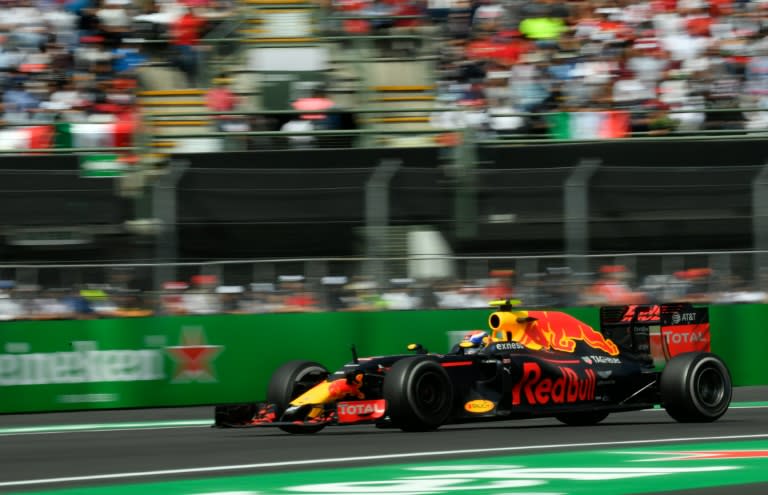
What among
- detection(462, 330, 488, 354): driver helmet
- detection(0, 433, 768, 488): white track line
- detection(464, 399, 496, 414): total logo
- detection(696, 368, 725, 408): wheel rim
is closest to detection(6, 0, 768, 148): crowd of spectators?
detection(462, 330, 488, 354): driver helmet

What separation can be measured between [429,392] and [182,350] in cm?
596

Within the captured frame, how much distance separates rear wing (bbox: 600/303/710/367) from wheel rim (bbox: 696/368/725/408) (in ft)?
1.57

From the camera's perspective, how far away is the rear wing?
451 inches

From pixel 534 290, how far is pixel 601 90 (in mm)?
4069

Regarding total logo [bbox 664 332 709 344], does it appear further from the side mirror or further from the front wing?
the front wing

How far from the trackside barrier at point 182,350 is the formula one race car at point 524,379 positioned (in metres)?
4.40

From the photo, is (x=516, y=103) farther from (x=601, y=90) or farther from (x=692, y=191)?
(x=692, y=191)

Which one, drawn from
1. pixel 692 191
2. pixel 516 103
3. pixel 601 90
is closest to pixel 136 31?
pixel 516 103

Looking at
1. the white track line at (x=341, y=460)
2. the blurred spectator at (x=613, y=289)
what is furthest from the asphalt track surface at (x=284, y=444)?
the blurred spectator at (x=613, y=289)

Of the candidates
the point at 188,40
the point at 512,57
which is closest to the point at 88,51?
the point at 188,40

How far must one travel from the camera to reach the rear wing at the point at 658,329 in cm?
1145

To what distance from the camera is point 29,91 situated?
17.6 meters

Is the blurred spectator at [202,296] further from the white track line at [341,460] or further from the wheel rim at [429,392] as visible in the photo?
the white track line at [341,460]

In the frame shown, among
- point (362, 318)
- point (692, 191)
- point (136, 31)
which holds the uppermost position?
point (136, 31)
